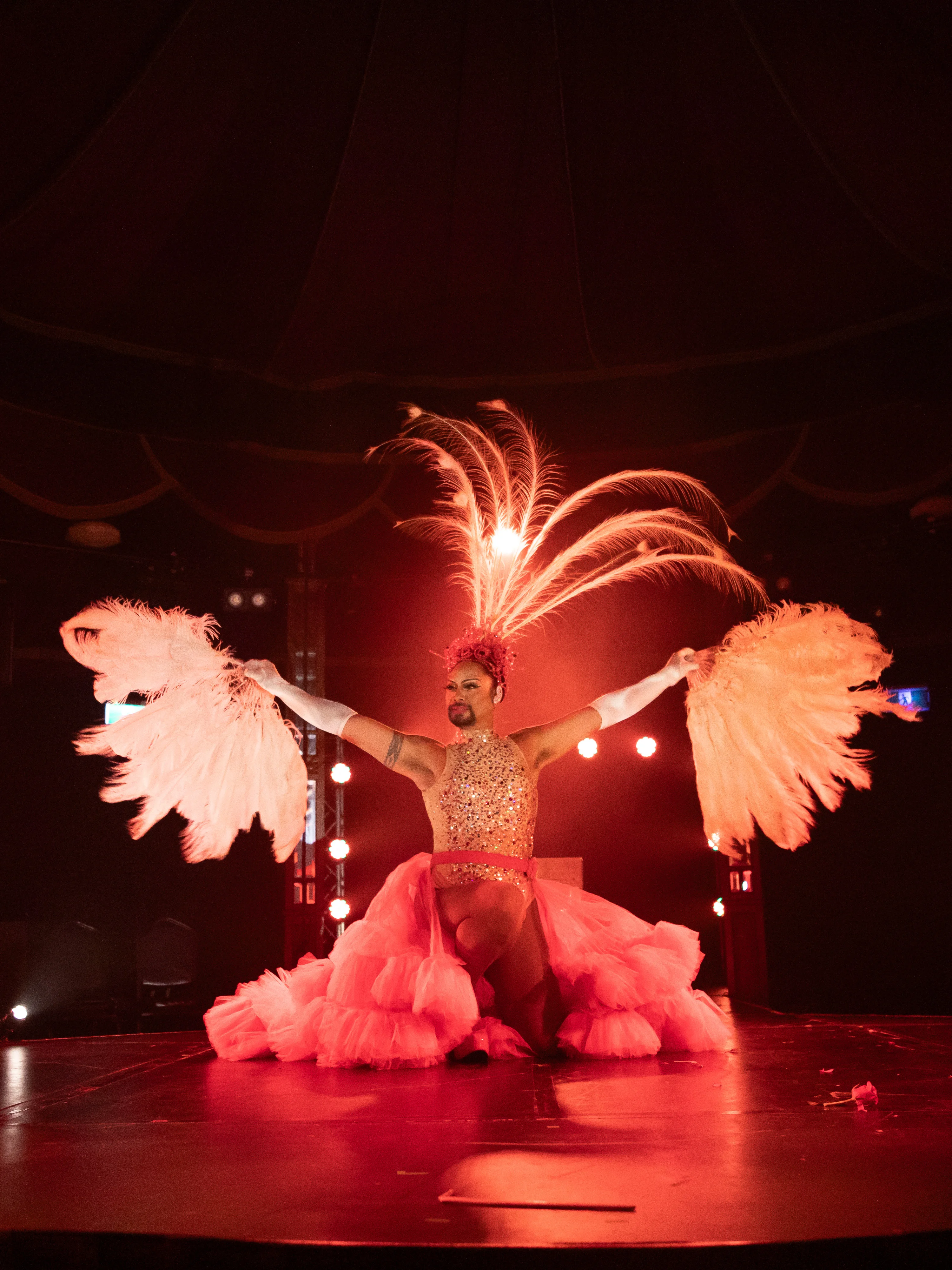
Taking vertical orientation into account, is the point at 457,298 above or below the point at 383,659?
above

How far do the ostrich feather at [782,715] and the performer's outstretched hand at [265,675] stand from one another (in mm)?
1383

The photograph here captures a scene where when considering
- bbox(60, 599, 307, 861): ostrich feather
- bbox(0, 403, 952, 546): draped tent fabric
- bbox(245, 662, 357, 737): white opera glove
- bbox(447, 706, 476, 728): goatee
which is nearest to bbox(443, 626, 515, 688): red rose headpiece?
bbox(447, 706, 476, 728): goatee

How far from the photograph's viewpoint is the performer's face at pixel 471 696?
3.34 meters

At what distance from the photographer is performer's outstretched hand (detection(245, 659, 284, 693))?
3410 mm

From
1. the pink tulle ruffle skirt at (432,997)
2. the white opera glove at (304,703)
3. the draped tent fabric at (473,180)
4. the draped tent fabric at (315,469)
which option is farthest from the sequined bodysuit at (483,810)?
the draped tent fabric at (473,180)

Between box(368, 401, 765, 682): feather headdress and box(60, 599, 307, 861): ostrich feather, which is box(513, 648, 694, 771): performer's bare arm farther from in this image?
box(60, 599, 307, 861): ostrich feather

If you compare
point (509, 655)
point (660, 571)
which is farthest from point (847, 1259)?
point (660, 571)

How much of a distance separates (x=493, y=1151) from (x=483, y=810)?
5.10 ft

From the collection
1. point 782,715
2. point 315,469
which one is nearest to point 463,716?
point 782,715

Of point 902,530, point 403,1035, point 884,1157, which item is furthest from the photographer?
point 902,530

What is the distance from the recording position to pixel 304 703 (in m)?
3.36

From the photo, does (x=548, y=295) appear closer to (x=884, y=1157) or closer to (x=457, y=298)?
(x=457, y=298)

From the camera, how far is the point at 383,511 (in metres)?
4.57

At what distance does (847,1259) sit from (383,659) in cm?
627
